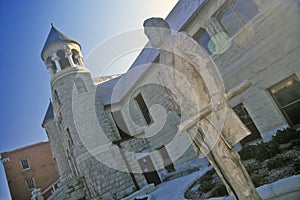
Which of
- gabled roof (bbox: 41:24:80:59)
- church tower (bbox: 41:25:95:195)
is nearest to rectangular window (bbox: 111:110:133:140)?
church tower (bbox: 41:25:95:195)

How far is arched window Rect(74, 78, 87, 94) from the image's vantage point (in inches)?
596

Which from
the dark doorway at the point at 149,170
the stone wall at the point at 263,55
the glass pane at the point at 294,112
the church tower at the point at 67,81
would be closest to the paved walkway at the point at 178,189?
the stone wall at the point at 263,55

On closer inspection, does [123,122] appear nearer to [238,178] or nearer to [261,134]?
[261,134]

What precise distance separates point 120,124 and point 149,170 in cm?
428

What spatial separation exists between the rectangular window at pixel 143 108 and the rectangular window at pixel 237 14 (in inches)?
337

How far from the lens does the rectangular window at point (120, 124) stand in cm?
1603

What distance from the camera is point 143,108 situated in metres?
15.6

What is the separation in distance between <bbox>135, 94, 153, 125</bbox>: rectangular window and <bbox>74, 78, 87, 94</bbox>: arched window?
13.5 ft

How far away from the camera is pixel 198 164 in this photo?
37.3 ft

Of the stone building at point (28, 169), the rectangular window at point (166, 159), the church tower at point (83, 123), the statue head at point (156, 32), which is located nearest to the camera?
the statue head at point (156, 32)

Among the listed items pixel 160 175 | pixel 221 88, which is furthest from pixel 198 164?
Answer: pixel 221 88

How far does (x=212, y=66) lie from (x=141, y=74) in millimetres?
10643

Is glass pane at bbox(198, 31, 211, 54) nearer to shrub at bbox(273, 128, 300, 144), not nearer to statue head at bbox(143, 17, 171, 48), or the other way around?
shrub at bbox(273, 128, 300, 144)

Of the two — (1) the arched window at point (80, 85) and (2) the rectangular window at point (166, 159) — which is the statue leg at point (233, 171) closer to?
(2) the rectangular window at point (166, 159)
